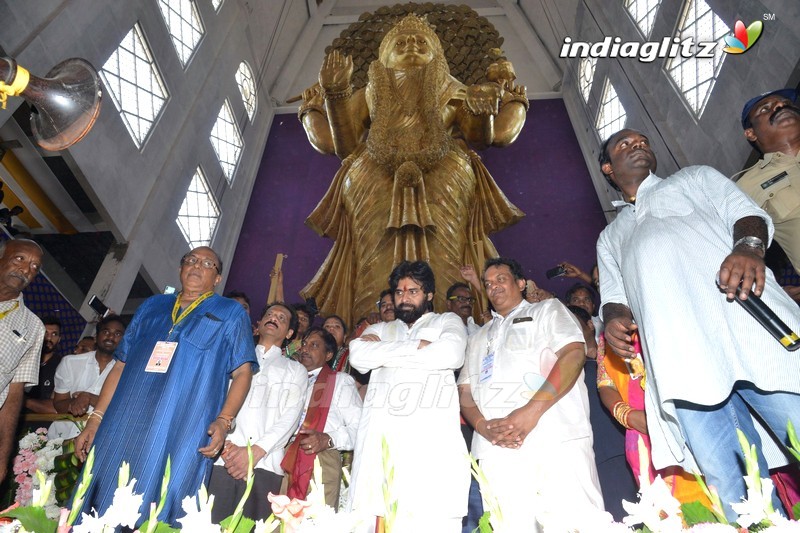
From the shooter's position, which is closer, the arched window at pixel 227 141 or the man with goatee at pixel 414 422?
the man with goatee at pixel 414 422

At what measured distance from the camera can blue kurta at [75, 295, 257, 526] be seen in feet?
5.88

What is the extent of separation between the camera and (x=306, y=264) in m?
7.65

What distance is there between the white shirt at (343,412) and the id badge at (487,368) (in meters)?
0.62

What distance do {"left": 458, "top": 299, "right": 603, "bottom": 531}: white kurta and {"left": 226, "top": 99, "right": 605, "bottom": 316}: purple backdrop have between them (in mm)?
4951

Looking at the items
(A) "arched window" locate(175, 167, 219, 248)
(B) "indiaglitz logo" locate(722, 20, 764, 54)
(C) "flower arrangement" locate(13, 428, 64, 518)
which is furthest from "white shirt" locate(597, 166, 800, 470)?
(A) "arched window" locate(175, 167, 219, 248)

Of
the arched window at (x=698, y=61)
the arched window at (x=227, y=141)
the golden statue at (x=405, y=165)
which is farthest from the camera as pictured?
the arched window at (x=227, y=141)

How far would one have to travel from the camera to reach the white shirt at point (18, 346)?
2.15 metres

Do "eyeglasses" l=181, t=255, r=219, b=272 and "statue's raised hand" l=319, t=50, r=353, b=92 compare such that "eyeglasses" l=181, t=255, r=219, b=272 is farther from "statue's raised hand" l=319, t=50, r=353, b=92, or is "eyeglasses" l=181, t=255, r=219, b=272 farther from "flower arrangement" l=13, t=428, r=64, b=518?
"statue's raised hand" l=319, t=50, r=353, b=92

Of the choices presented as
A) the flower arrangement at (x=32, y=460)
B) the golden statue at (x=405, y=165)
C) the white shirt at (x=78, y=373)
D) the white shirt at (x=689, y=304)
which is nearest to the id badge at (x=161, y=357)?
the flower arrangement at (x=32, y=460)

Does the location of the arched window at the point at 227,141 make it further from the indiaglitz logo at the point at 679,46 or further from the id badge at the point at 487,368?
the id badge at the point at 487,368

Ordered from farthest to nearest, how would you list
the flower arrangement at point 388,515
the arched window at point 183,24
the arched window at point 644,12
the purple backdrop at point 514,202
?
the purple backdrop at point 514,202 < the arched window at point 183,24 < the arched window at point 644,12 < the flower arrangement at point 388,515

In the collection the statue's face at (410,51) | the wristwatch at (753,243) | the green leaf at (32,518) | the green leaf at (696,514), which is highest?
the statue's face at (410,51)

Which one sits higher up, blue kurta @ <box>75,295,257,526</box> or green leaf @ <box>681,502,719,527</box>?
blue kurta @ <box>75,295,257,526</box>

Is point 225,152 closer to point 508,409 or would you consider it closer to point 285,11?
point 285,11
